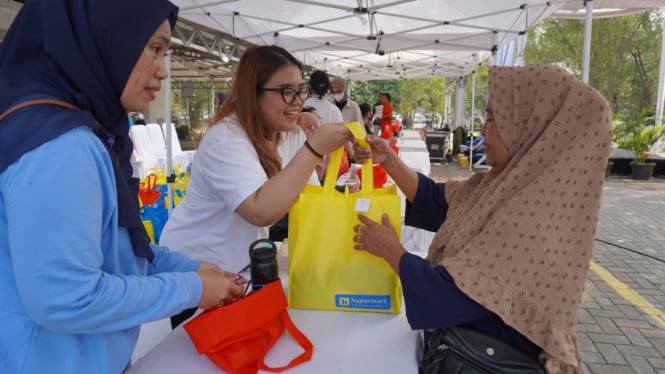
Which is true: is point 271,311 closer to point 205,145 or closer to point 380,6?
point 205,145

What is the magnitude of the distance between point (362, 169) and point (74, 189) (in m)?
0.92

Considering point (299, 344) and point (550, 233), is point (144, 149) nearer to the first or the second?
point (299, 344)

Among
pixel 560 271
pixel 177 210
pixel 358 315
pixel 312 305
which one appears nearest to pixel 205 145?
pixel 177 210

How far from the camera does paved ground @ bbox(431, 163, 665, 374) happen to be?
9.93 ft

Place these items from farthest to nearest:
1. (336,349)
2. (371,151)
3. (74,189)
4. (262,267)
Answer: (371,151), (262,267), (336,349), (74,189)

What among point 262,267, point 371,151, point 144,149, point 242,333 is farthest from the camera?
point 144,149

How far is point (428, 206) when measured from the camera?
1.88 meters

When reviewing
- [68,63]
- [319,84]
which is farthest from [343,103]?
[68,63]

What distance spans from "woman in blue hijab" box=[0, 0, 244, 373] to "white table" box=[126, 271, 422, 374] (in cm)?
19

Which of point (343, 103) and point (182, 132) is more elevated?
point (343, 103)

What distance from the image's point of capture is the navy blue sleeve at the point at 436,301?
1206mm

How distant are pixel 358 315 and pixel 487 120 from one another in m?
0.75

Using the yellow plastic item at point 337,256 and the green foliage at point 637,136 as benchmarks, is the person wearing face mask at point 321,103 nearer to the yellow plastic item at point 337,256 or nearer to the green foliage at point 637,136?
the yellow plastic item at point 337,256

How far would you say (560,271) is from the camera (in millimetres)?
1157
